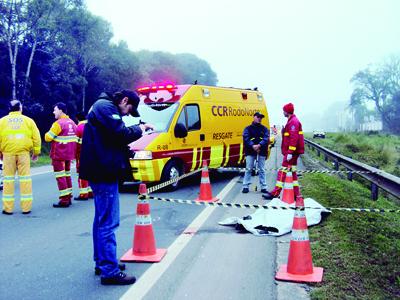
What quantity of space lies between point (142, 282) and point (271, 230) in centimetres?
265

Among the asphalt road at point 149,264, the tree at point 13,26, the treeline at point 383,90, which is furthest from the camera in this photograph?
the treeline at point 383,90

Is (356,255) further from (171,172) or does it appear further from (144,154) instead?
(171,172)

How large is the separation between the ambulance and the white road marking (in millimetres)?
2544

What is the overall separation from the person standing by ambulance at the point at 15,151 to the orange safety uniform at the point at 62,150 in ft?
2.14

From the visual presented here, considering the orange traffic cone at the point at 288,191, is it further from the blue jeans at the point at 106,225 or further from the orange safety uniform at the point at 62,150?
the blue jeans at the point at 106,225

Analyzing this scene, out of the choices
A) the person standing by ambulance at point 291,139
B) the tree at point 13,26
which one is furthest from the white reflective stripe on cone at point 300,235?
the tree at point 13,26

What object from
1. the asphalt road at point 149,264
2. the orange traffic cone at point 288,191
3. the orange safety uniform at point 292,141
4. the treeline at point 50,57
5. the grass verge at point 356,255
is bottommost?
the asphalt road at point 149,264

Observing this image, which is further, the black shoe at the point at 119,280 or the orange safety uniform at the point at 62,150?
the orange safety uniform at the point at 62,150

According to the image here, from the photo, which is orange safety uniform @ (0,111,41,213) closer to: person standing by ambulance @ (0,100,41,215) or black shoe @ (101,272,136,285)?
person standing by ambulance @ (0,100,41,215)

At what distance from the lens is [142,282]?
15.9 ft

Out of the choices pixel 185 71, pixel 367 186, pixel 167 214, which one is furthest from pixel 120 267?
pixel 185 71

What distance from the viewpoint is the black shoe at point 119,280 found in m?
4.79

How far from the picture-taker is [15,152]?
333 inches

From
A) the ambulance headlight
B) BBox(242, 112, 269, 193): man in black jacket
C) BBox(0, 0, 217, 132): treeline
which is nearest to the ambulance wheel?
the ambulance headlight
